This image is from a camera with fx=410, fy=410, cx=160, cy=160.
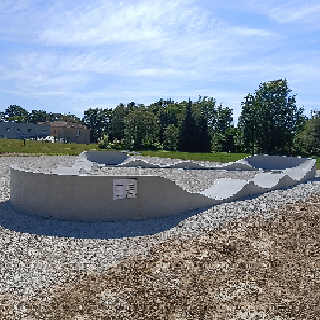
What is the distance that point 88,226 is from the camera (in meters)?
12.2

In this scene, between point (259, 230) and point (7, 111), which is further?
point (7, 111)

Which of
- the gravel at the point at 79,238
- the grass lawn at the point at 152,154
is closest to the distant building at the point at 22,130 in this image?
the grass lawn at the point at 152,154

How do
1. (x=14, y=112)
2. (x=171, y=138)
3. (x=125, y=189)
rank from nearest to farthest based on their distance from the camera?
(x=125, y=189) → (x=171, y=138) → (x=14, y=112)

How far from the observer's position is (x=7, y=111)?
435ft

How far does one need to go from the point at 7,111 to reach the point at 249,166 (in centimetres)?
12100

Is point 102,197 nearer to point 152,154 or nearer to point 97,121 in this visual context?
point 152,154

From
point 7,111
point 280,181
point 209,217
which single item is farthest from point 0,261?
point 7,111

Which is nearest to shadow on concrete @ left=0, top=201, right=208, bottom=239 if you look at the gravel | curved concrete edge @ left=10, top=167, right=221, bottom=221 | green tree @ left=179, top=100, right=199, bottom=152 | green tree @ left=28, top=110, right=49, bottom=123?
the gravel

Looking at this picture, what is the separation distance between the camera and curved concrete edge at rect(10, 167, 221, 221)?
12.7 m

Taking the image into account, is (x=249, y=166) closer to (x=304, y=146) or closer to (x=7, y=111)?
(x=304, y=146)

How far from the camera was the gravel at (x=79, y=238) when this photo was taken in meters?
8.77

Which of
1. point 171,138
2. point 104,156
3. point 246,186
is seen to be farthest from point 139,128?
point 246,186

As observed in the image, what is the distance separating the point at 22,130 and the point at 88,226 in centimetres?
7752

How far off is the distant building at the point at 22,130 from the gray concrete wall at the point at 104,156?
54910 millimetres
